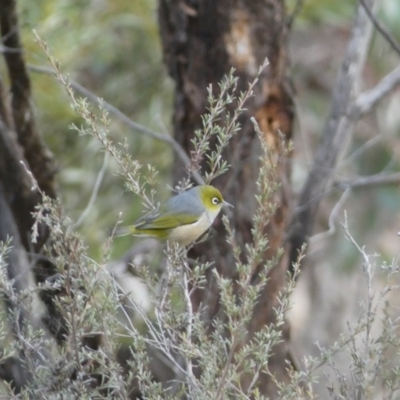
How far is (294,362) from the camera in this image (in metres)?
3.61

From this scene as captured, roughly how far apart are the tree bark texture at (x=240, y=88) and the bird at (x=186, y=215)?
0.63m

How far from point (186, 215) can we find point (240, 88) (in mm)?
933

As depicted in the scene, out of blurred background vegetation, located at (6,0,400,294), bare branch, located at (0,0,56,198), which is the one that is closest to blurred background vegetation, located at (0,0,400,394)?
blurred background vegetation, located at (6,0,400,294)

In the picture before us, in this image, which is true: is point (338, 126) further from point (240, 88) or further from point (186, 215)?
point (186, 215)

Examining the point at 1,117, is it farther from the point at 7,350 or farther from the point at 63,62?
the point at 63,62

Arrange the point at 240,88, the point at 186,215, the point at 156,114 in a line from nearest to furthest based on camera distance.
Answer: the point at 186,215
the point at 240,88
the point at 156,114

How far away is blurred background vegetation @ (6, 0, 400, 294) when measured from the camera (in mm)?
5719

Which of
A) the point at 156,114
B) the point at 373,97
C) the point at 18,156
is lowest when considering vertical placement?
the point at 156,114

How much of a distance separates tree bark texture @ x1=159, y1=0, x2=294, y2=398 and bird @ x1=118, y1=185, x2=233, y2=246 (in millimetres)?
633

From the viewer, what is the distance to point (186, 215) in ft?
10.2

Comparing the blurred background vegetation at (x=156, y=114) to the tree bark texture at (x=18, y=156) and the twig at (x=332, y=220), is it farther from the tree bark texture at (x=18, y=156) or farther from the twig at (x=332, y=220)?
the tree bark texture at (x=18, y=156)

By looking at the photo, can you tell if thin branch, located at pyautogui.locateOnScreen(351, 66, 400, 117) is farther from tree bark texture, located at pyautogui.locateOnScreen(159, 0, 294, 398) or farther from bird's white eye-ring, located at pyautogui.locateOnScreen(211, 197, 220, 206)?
bird's white eye-ring, located at pyautogui.locateOnScreen(211, 197, 220, 206)

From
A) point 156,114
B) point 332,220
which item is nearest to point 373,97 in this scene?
point 332,220

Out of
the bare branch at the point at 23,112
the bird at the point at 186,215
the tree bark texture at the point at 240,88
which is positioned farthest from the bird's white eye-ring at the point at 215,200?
the bare branch at the point at 23,112
